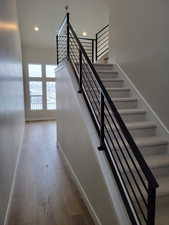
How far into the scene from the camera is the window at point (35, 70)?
29.0 ft

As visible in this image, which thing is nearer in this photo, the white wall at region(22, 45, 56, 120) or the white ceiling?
the white ceiling

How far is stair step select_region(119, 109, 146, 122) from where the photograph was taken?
3051 mm

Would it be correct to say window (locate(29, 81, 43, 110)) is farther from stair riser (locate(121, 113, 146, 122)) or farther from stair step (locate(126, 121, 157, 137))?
stair step (locate(126, 121, 157, 137))

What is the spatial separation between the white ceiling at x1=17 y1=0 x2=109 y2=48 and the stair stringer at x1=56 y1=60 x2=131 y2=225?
4151mm

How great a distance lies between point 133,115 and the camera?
3.09 metres

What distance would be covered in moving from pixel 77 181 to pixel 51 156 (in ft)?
4.78

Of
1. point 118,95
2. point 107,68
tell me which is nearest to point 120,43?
point 107,68

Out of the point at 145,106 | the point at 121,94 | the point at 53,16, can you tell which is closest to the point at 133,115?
the point at 145,106

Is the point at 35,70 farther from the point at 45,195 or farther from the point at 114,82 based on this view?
the point at 45,195

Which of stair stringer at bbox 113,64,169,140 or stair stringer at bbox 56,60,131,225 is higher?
stair stringer at bbox 113,64,169,140

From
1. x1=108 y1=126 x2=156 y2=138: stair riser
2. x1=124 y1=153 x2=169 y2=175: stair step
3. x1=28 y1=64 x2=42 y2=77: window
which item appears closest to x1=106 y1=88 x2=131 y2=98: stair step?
x1=108 y1=126 x2=156 y2=138: stair riser

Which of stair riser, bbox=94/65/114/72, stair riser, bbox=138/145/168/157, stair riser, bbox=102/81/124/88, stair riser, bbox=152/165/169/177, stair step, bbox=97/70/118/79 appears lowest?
stair riser, bbox=152/165/169/177

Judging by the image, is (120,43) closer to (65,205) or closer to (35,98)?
(65,205)

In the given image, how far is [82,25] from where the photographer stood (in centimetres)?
766
